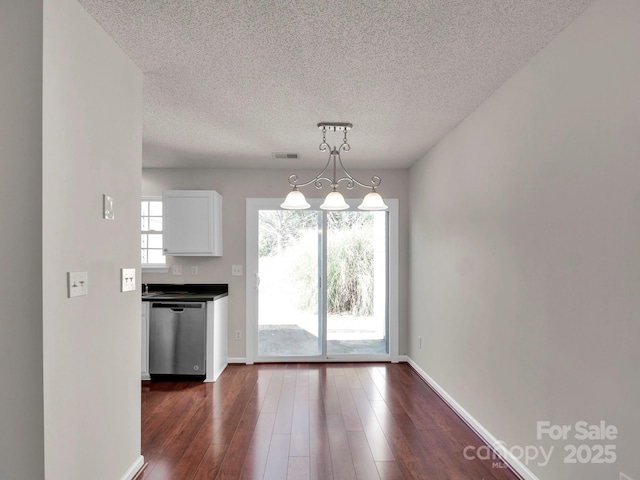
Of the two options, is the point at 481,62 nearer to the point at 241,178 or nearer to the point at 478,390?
the point at 478,390

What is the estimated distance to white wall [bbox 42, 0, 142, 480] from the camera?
5.34ft

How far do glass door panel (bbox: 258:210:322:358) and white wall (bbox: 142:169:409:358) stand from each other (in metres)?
0.26

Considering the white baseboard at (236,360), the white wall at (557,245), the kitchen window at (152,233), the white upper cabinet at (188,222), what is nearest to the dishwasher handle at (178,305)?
the white upper cabinet at (188,222)

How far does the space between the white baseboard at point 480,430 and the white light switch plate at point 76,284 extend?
2.49m

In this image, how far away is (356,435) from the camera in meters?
2.92

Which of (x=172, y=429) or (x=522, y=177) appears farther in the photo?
(x=172, y=429)

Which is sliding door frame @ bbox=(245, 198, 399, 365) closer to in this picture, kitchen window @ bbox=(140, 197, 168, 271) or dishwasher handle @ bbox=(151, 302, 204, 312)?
dishwasher handle @ bbox=(151, 302, 204, 312)

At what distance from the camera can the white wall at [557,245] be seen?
1626mm

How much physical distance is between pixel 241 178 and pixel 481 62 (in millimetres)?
3424

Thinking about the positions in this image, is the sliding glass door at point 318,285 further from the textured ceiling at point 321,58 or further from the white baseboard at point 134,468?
the white baseboard at point 134,468

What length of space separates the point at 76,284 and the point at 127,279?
1.66 feet

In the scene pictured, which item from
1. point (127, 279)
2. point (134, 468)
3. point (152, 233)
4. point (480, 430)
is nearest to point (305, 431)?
point (134, 468)

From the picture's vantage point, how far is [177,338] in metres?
4.33

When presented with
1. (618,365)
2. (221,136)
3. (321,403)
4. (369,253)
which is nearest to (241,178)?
(221,136)
